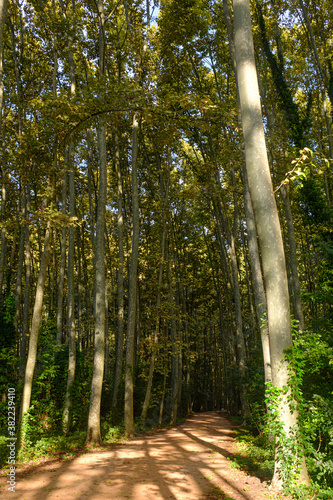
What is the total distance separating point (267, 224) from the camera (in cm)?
446

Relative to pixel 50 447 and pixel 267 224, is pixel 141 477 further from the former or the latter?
pixel 267 224

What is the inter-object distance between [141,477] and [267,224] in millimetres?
4409

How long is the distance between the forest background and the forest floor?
0.87 metres

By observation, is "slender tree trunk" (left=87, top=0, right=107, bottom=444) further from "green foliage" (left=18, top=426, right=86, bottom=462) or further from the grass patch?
the grass patch

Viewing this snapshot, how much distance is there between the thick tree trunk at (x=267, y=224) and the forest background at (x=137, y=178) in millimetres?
175

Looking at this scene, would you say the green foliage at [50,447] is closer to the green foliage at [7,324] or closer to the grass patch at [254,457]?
the grass patch at [254,457]

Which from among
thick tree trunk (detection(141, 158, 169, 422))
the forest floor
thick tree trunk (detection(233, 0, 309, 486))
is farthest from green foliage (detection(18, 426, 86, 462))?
thick tree trunk (detection(233, 0, 309, 486))

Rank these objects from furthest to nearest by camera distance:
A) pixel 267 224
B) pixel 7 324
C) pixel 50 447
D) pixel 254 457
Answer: pixel 7 324 < pixel 50 447 < pixel 254 457 < pixel 267 224

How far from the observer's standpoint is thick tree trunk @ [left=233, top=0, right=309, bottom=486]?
164 inches

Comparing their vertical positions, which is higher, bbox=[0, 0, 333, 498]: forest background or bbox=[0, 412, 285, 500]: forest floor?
bbox=[0, 0, 333, 498]: forest background

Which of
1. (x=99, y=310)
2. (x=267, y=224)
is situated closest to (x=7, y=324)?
(x=99, y=310)

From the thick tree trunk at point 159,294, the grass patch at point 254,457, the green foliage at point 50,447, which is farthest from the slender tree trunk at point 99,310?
the thick tree trunk at point 159,294

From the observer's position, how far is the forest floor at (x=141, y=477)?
172 inches

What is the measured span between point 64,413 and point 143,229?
10.3 meters
